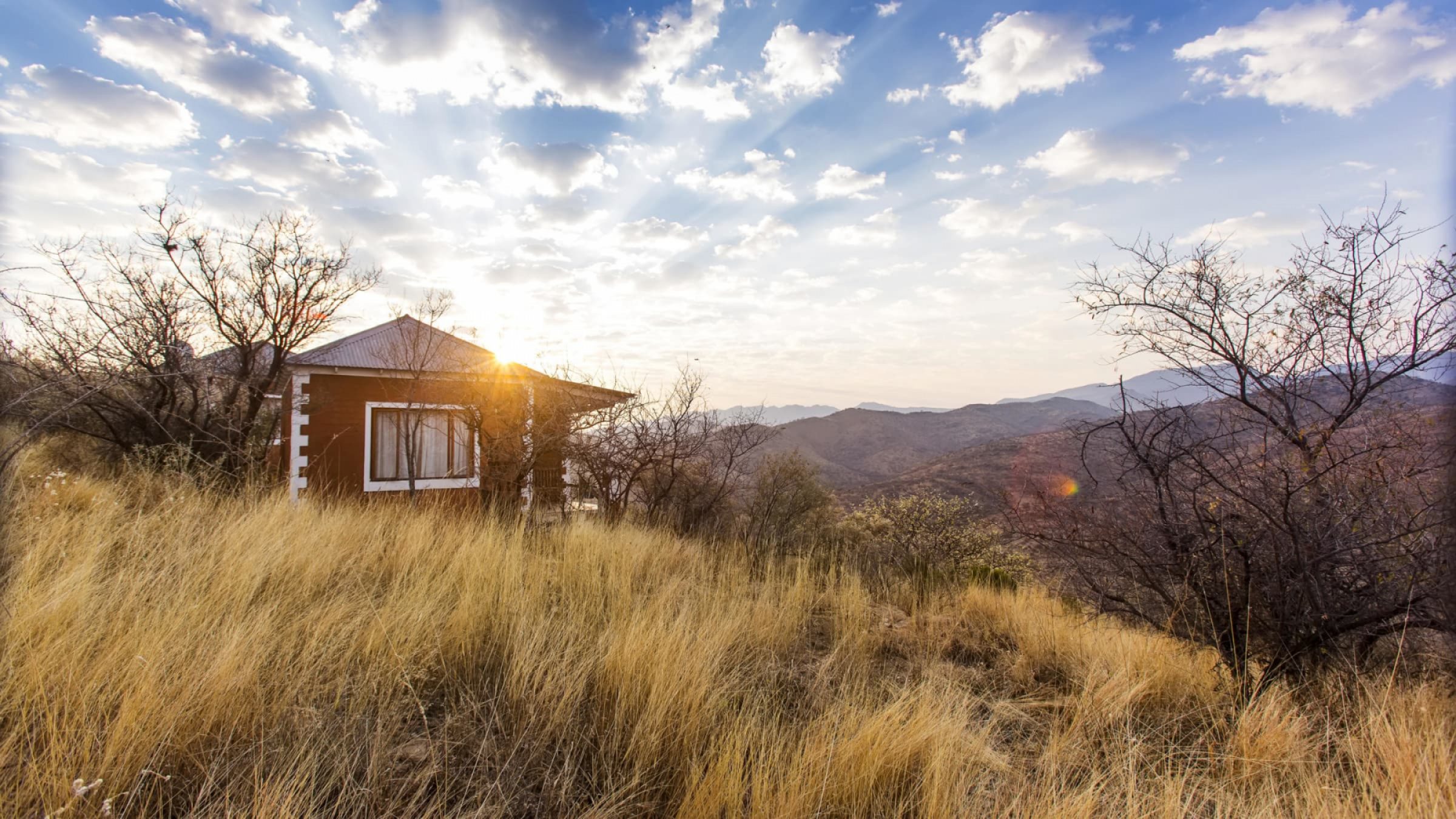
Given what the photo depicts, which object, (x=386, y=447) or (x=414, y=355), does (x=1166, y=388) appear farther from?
(x=386, y=447)

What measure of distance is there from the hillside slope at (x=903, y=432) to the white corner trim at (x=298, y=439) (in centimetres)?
3960

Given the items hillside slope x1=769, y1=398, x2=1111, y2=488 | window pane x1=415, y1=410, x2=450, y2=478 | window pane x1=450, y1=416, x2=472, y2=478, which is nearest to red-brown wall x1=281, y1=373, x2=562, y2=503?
window pane x1=450, y1=416, x2=472, y2=478

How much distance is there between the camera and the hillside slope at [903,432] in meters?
51.3

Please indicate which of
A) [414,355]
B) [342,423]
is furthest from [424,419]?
[414,355]

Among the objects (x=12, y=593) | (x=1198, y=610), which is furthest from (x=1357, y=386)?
(x=12, y=593)

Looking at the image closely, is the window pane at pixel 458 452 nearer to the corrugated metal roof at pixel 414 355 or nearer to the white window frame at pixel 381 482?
the white window frame at pixel 381 482

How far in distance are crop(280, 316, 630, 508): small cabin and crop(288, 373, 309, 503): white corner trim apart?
1cm

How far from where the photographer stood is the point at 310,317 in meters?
10.6

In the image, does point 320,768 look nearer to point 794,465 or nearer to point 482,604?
point 482,604

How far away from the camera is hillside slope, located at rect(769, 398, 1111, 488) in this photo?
168 feet

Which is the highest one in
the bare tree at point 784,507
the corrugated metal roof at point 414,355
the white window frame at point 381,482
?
the corrugated metal roof at point 414,355

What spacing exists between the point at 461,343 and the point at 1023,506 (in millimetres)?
10339

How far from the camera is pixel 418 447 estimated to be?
34.2 feet

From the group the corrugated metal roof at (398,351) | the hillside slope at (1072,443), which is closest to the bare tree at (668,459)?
the corrugated metal roof at (398,351)
